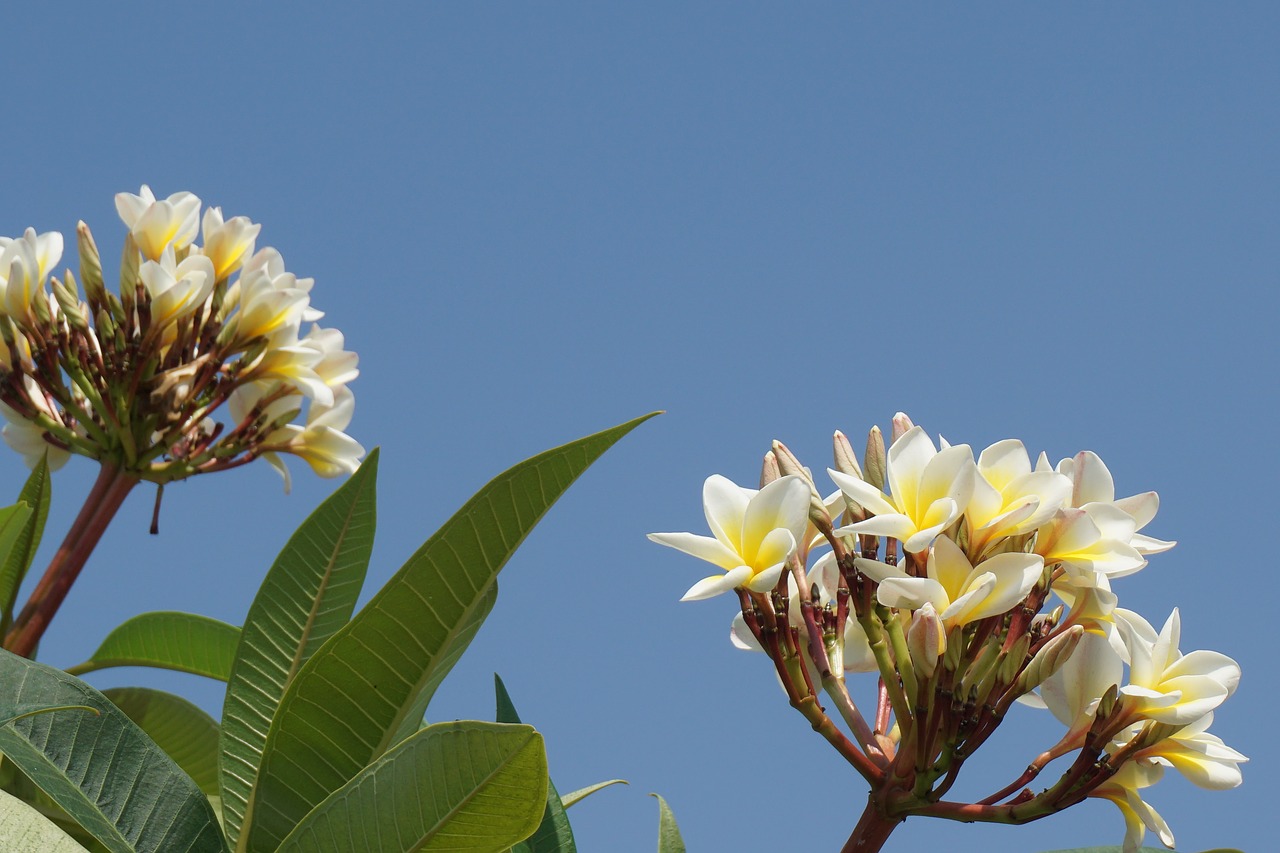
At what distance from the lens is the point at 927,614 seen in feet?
3.67

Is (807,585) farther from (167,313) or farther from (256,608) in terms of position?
(167,313)

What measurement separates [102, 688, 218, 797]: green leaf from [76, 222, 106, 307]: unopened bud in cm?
Answer: 81

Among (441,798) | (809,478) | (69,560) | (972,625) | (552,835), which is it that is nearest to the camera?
(441,798)

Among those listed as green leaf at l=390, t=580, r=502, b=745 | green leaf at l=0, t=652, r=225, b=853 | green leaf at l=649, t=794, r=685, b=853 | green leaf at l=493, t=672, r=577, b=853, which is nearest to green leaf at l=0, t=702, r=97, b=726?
green leaf at l=0, t=652, r=225, b=853

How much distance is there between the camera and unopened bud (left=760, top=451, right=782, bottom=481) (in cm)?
137

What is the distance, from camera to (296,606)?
Result: 1.47 m

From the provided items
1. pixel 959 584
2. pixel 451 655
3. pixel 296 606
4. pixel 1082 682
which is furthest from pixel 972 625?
pixel 296 606

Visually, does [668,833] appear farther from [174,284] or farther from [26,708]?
[174,284]

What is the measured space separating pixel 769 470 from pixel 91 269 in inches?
68.1

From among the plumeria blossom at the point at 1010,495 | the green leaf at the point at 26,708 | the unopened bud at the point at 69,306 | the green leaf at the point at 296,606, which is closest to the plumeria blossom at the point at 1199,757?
the plumeria blossom at the point at 1010,495

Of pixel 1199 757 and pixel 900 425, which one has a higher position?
pixel 900 425

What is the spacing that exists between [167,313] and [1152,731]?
6.45 feet

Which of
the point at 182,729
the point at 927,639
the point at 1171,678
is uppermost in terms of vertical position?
the point at 1171,678

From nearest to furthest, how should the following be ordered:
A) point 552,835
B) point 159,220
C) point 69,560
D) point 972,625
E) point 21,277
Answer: point 972,625
point 552,835
point 69,560
point 21,277
point 159,220
